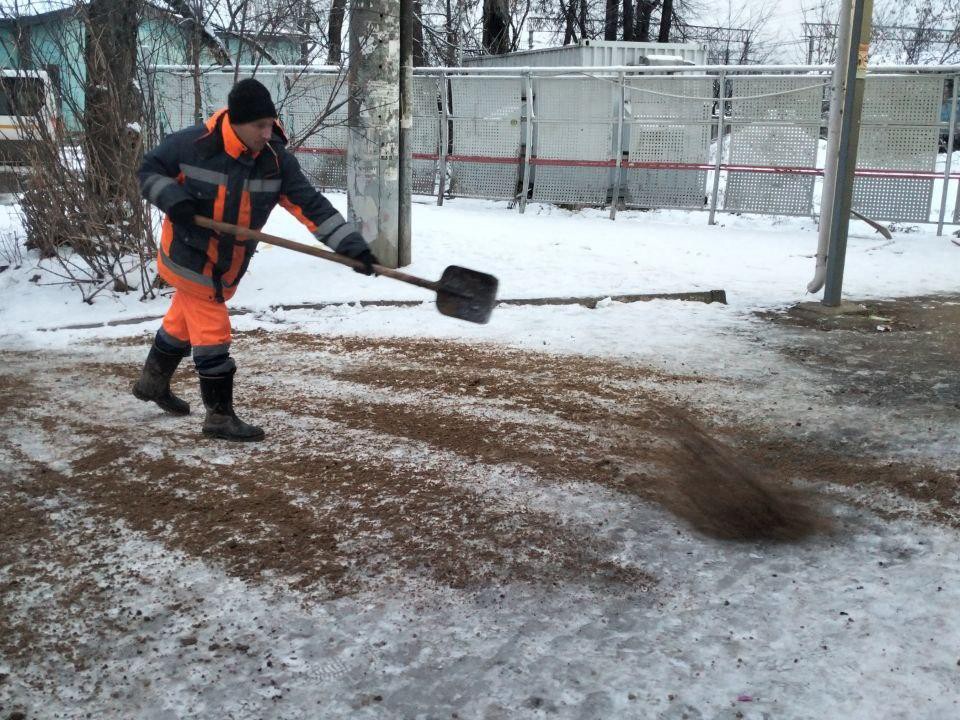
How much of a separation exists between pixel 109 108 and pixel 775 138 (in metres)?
8.42

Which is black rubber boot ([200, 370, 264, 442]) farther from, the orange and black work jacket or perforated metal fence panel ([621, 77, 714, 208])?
perforated metal fence panel ([621, 77, 714, 208])

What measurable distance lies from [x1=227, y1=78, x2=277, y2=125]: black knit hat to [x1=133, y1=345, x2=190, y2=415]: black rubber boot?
1.33 m

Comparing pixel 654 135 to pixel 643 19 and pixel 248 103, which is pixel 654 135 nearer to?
pixel 248 103

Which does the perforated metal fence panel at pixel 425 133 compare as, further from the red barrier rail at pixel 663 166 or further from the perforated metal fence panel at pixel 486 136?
the perforated metal fence panel at pixel 486 136

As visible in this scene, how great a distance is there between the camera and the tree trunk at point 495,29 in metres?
21.7

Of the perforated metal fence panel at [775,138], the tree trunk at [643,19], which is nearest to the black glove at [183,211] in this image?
the perforated metal fence panel at [775,138]

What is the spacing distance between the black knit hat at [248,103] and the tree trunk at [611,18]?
75.1 ft

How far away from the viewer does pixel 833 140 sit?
795 cm

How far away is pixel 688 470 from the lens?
4.14 metres

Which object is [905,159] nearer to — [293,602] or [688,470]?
[688,470]

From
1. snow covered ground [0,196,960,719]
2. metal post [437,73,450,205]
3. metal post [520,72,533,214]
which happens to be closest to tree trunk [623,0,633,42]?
metal post [437,73,450,205]

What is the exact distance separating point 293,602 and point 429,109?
1189cm

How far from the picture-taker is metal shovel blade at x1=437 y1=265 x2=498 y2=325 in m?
4.80

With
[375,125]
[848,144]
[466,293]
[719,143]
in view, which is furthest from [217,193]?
[719,143]
